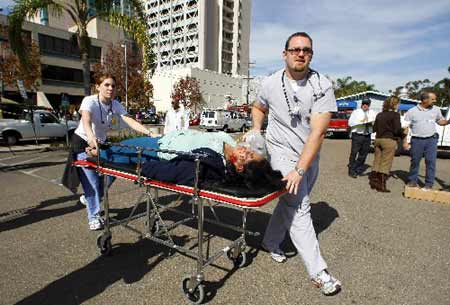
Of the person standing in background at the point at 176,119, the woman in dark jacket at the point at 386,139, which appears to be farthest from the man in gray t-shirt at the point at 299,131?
the person standing in background at the point at 176,119

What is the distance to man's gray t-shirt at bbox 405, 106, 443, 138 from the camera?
546 centimetres

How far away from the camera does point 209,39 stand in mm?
70562

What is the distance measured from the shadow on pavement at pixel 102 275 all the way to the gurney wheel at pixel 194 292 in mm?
589

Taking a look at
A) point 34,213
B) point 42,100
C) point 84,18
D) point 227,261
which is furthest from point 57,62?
point 227,261

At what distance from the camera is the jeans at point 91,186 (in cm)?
382

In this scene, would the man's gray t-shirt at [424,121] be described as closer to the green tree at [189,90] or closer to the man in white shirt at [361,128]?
the man in white shirt at [361,128]

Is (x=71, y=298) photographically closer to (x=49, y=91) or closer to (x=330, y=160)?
(x=330, y=160)

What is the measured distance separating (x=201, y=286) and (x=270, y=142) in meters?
1.43

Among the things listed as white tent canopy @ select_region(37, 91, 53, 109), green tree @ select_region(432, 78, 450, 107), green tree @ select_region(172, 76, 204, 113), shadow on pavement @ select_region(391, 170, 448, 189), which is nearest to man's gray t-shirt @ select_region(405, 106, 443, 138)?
shadow on pavement @ select_region(391, 170, 448, 189)

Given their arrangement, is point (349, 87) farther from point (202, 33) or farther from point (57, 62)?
point (57, 62)

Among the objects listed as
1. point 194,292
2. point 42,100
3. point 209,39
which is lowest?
point 194,292

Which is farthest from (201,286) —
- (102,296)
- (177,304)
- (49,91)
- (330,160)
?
(49,91)

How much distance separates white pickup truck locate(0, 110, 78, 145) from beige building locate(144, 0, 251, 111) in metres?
44.0

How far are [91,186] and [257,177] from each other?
2.48 meters
